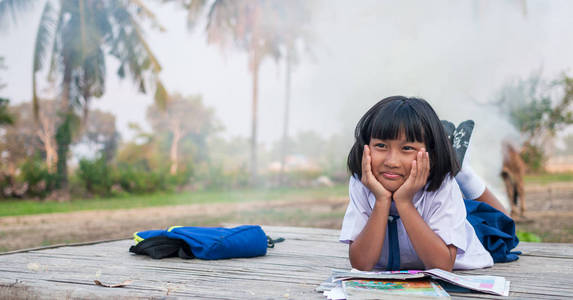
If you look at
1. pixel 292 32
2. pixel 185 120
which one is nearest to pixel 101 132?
pixel 185 120

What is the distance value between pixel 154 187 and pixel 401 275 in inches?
493

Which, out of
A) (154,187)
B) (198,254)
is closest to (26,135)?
(154,187)

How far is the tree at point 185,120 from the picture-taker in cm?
2794

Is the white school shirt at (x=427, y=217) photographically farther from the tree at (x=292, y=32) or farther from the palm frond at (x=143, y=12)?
the tree at (x=292, y=32)

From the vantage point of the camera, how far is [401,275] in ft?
4.53

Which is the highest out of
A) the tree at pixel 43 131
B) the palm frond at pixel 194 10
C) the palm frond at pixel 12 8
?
the palm frond at pixel 194 10

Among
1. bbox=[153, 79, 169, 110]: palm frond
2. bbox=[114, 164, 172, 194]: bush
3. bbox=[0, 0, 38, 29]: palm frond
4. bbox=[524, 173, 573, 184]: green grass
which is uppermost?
bbox=[0, 0, 38, 29]: palm frond

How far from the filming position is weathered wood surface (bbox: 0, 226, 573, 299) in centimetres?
138

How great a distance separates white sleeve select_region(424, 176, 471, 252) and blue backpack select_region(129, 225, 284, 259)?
743mm

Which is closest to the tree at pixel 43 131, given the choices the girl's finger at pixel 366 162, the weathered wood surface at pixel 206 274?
the weathered wood surface at pixel 206 274

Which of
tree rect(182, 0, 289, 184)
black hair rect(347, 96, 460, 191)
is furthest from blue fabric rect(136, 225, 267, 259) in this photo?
tree rect(182, 0, 289, 184)

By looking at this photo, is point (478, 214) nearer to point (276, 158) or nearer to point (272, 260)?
point (272, 260)

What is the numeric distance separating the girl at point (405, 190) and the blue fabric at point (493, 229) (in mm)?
459

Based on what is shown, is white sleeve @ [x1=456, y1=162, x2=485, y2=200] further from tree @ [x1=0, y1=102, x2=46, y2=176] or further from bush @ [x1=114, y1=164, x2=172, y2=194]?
tree @ [x1=0, y1=102, x2=46, y2=176]
